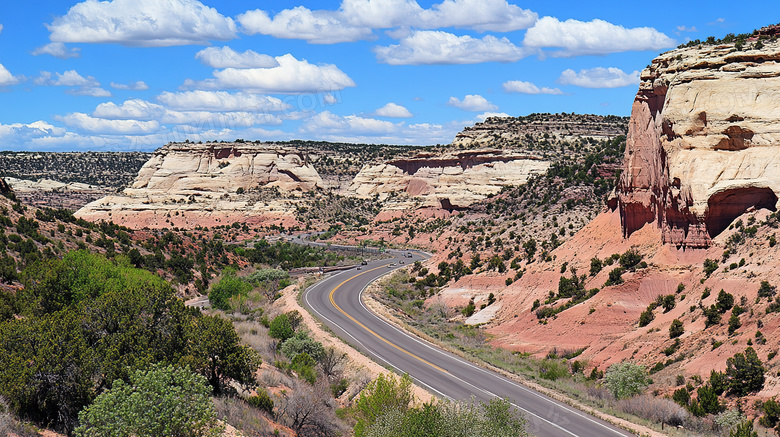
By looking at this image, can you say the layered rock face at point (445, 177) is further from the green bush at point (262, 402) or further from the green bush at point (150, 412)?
the green bush at point (150, 412)

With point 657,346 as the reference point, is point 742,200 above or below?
above

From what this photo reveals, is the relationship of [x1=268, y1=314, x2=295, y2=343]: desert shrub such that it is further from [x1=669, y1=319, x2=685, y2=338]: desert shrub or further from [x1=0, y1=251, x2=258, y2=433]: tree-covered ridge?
[x1=669, y1=319, x2=685, y2=338]: desert shrub

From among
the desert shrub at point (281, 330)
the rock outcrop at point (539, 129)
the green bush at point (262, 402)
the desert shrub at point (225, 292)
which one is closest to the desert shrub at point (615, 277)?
the desert shrub at point (281, 330)

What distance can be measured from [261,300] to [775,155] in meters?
34.5

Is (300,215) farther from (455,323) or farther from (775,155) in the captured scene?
(775,155)

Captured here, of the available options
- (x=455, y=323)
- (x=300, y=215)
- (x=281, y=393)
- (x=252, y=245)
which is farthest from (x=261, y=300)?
(x=300, y=215)

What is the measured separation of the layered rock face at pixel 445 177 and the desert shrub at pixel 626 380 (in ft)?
216

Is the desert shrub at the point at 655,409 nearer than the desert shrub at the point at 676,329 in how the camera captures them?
Yes

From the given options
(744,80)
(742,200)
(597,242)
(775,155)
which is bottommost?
(597,242)

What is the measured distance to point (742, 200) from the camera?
102 feet

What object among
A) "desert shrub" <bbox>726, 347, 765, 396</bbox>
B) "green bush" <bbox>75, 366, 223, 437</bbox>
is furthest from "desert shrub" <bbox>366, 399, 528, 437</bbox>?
"desert shrub" <bbox>726, 347, 765, 396</bbox>

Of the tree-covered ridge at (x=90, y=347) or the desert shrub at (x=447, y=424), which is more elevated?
the tree-covered ridge at (x=90, y=347)

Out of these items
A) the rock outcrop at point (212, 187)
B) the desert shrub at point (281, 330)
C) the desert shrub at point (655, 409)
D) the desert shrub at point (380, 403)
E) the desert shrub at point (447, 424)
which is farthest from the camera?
the rock outcrop at point (212, 187)

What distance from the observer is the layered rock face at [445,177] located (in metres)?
99.8
